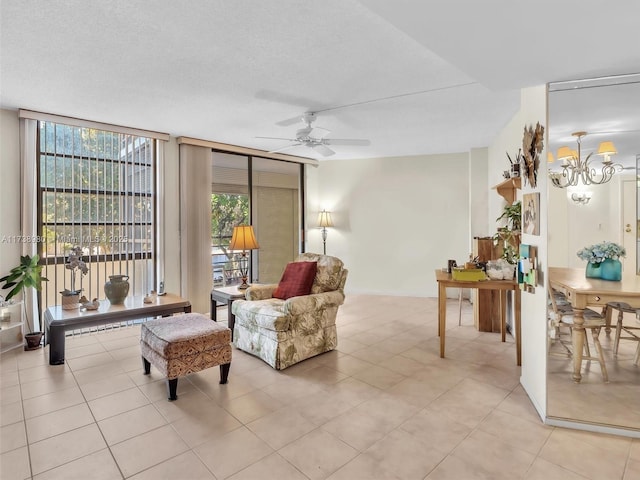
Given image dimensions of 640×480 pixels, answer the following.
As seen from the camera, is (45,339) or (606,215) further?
(45,339)

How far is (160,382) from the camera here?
2.88 m

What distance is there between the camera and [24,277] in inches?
136

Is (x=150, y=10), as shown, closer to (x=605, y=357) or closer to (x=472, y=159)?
(x=605, y=357)

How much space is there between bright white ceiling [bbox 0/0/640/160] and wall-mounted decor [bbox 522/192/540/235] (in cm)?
77

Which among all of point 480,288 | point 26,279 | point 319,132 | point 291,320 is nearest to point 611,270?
point 480,288

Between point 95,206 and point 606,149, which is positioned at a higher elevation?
point 606,149

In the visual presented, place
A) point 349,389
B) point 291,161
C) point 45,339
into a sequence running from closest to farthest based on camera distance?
point 349,389 < point 45,339 < point 291,161

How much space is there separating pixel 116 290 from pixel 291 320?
2004 millimetres

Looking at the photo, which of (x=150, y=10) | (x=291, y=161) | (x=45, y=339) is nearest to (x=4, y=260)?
(x=45, y=339)

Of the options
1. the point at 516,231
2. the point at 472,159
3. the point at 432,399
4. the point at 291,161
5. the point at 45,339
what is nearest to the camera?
the point at 432,399

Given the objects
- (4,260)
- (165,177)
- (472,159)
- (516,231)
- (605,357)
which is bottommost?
(605,357)

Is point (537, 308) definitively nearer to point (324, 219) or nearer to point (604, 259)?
point (604, 259)

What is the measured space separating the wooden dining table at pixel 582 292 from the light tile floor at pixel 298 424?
1.80 ft

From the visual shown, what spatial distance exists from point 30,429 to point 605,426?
3530mm
